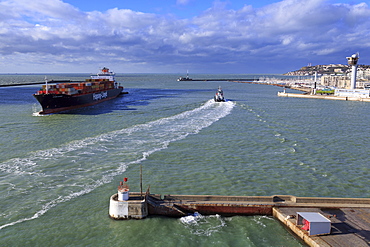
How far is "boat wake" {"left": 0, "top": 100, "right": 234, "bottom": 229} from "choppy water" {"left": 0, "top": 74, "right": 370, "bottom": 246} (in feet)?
0.28

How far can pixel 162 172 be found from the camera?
76.3ft

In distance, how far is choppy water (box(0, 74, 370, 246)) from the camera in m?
15.2

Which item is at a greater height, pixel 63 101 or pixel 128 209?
pixel 63 101

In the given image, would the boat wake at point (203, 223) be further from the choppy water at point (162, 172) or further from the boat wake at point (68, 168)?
the boat wake at point (68, 168)

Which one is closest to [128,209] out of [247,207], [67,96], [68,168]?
[247,207]

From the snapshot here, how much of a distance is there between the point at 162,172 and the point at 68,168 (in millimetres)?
7958

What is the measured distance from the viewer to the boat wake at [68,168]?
18.3m

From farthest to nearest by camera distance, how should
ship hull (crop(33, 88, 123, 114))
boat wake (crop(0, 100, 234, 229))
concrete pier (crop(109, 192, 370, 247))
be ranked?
ship hull (crop(33, 88, 123, 114))
boat wake (crop(0, 100, 234, 229))
concrete pier (crop(109, 192, 370, 247))

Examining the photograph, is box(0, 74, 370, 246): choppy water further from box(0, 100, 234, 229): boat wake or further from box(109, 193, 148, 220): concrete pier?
box(109, 193, 148, 220): concrete pier

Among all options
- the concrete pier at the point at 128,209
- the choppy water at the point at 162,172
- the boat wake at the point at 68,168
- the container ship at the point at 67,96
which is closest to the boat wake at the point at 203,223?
the choppy water at the point at 162,172

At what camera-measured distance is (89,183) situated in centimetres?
2103

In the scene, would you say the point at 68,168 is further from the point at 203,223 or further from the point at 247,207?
the point at 247,207

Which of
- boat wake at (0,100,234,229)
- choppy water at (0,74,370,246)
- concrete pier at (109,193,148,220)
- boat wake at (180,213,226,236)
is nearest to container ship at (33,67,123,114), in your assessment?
choppy water at (0,74,370,246)

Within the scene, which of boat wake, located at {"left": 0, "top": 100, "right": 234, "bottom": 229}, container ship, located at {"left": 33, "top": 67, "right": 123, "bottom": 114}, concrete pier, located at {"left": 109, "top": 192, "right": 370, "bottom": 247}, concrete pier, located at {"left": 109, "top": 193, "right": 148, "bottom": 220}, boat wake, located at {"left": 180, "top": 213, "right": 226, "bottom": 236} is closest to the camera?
boat wake, located at {"left": 180, "top": 213, "right": 226, "bottom": 236}
